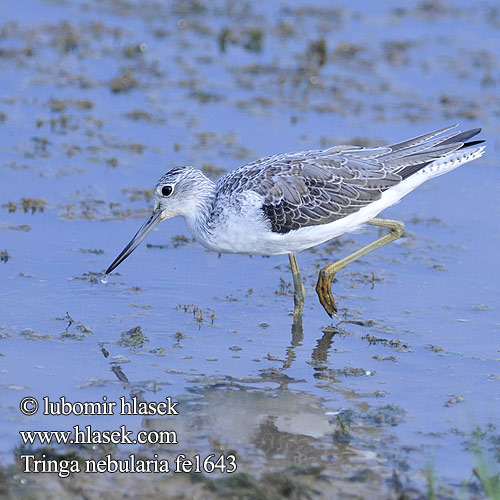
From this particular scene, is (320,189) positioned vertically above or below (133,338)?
above

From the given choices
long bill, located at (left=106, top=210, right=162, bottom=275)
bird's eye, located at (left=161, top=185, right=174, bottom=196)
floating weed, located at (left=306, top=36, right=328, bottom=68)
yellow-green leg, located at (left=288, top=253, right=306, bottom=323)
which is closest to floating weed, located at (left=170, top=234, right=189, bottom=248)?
long bill, located at (left=106, top=210, right=162, bottom=275)

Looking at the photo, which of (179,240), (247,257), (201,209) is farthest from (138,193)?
(201,209)

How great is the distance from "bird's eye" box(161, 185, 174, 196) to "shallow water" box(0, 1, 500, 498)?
953 mm

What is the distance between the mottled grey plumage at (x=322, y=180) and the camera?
9414mm

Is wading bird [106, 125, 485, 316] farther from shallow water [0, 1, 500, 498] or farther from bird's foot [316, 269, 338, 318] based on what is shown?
shallow water [0, 1, 500, 498]

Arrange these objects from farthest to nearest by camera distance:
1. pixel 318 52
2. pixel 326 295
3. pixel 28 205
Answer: pixel 318 52
pixel 28 205
pixel 326 295

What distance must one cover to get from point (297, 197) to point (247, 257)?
5.93ft

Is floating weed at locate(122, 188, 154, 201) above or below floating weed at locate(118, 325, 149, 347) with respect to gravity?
above

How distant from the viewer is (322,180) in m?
9.72

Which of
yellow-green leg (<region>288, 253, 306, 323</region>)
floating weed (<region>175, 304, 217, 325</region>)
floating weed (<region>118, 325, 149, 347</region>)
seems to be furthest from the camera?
yellow-green leg (<region>288, 253, 306, 323</region>)

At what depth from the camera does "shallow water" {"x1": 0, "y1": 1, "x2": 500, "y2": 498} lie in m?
7.48

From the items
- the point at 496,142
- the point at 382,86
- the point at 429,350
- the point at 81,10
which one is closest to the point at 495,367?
the point at 429,350

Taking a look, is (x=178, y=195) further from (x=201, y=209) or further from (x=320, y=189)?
(x=320, y=189)

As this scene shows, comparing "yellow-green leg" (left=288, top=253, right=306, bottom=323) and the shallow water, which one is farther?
"yellow-green leg" (left=288, top=253, right=306, bottom=323)
